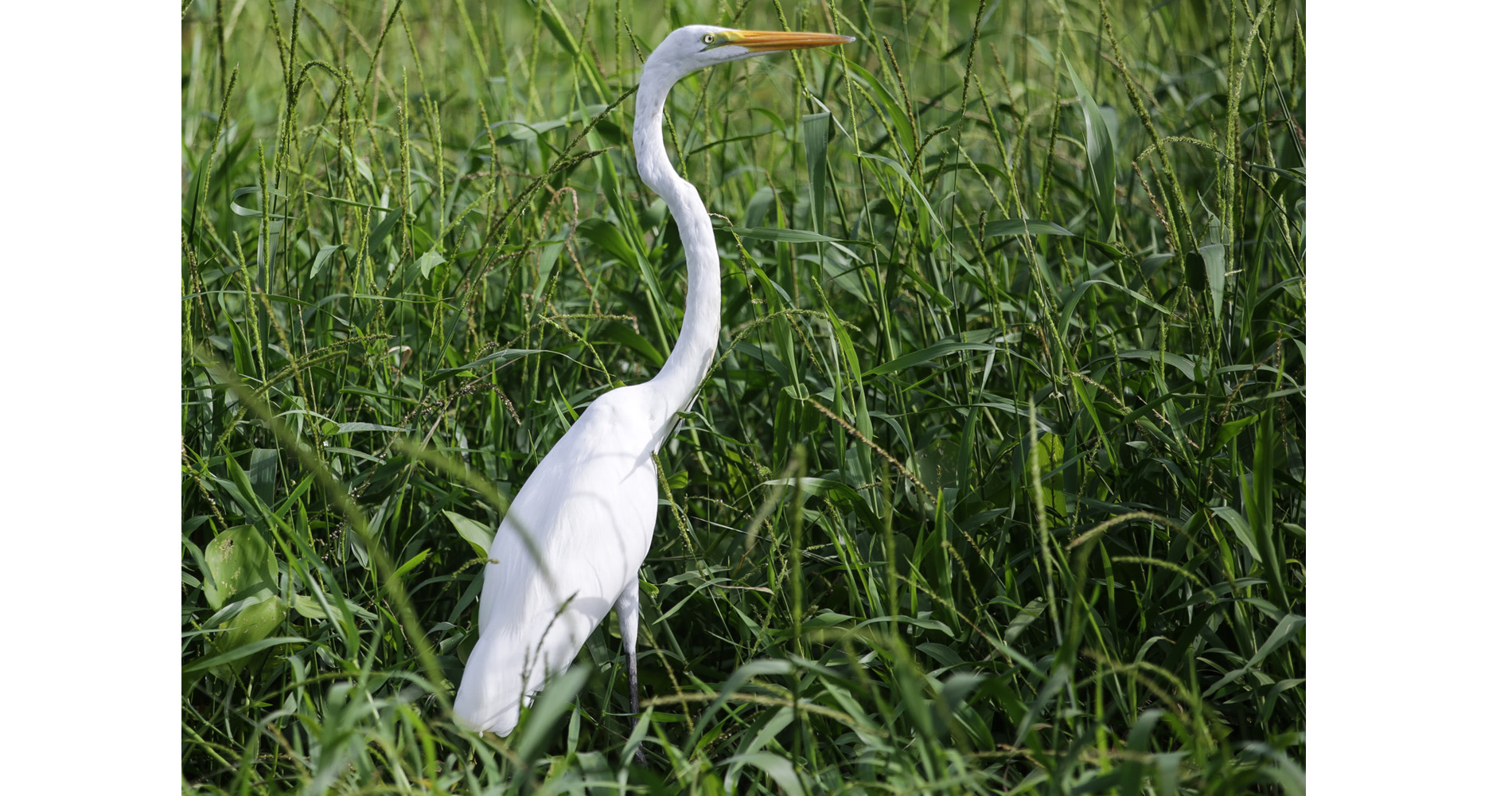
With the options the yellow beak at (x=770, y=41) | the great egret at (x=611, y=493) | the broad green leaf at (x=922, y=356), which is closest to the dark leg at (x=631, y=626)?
the great egret at (x=611, y=493)

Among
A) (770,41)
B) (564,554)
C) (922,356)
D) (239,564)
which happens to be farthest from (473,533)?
(770,41)

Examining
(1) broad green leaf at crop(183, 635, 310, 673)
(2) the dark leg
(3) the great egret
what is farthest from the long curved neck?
(1) broad green leaf at crop(183, 635, 310, 673)

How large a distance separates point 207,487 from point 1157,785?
45.5 inches

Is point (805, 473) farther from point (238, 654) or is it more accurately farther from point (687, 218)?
point (238, 654)

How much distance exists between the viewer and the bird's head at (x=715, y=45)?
1.25 m

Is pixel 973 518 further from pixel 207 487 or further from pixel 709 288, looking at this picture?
pixel 207 487

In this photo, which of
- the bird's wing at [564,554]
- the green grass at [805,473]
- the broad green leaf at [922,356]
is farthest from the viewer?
the broad green leaf at [922,356]

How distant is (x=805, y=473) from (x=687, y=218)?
15.7 inches

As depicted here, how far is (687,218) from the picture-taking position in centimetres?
126

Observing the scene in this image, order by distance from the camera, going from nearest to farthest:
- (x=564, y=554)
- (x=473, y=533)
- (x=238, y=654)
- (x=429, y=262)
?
1. (x=238, y=654)
2. (x=564, y=554)
3. (x=473, y=533)
4. (x=429, y=262)

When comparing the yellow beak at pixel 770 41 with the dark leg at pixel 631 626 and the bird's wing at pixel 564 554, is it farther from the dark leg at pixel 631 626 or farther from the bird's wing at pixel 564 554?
the dark leg at pixel 631 626

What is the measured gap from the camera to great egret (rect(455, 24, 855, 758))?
121 centimetres

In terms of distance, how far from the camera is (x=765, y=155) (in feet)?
8.55

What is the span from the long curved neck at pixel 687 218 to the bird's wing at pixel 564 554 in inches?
5.0
